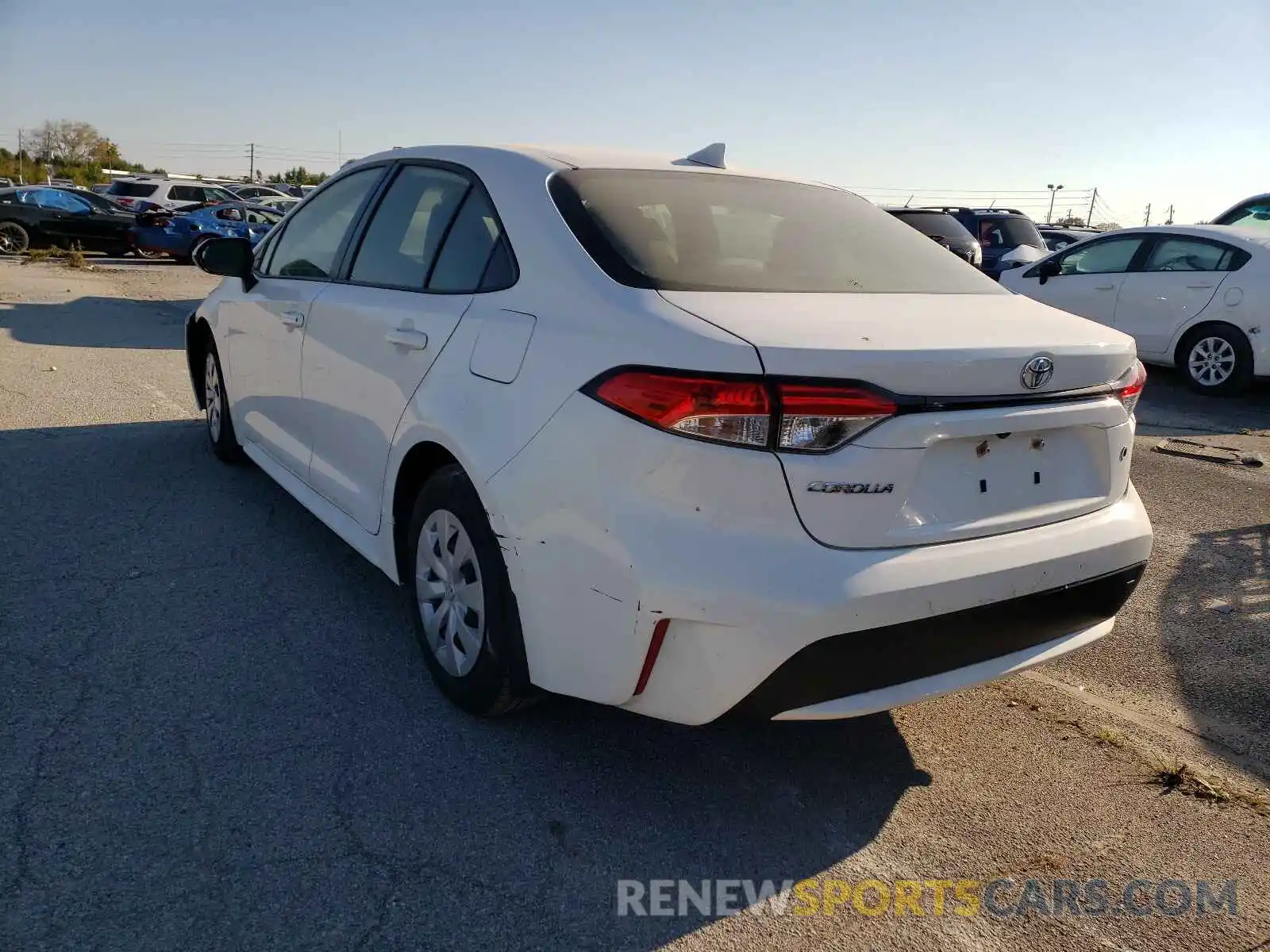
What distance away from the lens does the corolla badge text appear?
2.30 m

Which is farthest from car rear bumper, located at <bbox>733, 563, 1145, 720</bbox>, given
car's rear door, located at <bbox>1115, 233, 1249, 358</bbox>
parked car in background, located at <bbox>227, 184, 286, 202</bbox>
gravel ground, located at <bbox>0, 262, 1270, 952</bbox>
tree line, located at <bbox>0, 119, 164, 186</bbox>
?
tree line, located at <bbox>0, 119, 164, 186</bbox>

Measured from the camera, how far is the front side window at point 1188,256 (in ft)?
30.0

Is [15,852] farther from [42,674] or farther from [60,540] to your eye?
[60,540]

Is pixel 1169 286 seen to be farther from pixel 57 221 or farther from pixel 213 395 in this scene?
pixel 57 221

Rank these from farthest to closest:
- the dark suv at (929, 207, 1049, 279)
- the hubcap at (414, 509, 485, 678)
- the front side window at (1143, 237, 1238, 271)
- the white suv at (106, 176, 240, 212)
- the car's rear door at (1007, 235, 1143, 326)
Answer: the white suv at (106, 176, 240, 212) < the dark suv at (929, 207, 1049, 279) < the car's rear door at (1007, 235, 1143, 326) < the front side window at (1143, 237, 1238, 271) < the hubcap at (414, 509, 485, 678)

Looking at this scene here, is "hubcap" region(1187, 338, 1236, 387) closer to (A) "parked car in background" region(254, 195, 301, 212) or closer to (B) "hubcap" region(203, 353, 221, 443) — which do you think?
(B) "hubcap" region(203, 353, 221, 443)

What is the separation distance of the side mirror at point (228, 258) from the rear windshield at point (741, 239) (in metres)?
2.24

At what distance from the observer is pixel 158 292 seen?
15.5 m

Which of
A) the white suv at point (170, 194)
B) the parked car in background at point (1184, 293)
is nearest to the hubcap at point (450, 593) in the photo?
the parked car in background at point (1184, 293)

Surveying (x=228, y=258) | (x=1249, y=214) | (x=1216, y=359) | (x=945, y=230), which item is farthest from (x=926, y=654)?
(x=1249, y=214)

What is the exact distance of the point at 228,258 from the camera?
15.5ft

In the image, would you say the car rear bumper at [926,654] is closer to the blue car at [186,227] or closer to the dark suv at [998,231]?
the dark suv at [998,231]

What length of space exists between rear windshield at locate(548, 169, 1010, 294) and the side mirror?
2.24 meters

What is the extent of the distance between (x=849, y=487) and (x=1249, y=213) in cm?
1324
